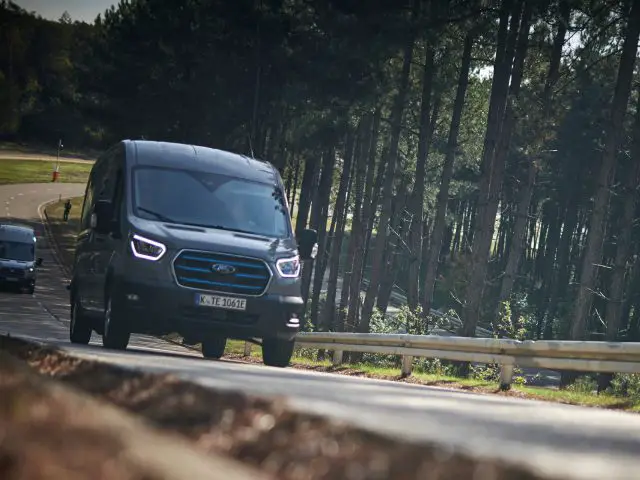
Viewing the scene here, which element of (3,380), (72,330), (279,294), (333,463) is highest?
(333,463)

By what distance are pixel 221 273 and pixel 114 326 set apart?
1.40 metres

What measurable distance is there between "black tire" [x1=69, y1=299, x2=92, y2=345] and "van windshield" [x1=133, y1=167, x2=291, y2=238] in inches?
94.5

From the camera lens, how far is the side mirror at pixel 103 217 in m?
15.0

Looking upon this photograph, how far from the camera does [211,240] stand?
15.0 m

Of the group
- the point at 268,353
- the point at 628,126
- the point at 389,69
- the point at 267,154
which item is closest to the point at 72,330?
the point at 268,353

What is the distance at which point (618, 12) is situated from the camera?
28344mm

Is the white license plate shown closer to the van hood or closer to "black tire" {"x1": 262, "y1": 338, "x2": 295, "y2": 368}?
the van hood

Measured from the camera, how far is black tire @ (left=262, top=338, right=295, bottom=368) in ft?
53.2

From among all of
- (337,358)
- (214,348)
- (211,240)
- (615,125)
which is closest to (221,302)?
(211,240)

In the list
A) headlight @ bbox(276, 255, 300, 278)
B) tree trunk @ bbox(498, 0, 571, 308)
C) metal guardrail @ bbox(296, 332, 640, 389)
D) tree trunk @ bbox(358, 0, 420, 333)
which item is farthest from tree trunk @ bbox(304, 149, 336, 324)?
headlight @ bbox(276, 255, 300, 278)

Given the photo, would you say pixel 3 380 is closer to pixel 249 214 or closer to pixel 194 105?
pixel 249 214

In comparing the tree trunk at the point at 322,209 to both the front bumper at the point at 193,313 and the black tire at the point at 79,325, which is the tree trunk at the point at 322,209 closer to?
the black tire at the point at 79,325

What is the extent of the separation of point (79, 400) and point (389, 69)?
138 feet

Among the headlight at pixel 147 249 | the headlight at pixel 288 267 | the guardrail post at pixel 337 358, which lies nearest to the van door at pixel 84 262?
the headlight at pixel 147 249
